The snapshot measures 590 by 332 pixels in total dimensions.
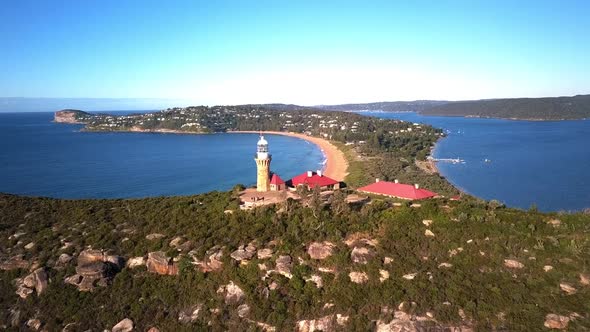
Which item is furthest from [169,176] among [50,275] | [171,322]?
[171,322]

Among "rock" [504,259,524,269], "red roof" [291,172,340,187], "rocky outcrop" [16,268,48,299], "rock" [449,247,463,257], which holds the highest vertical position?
"red roof" [291,172,340,187]

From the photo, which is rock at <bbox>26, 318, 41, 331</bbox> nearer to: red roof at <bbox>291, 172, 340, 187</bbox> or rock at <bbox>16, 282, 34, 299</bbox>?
rock at <bbox>16, 282, 34, 299</bbox>

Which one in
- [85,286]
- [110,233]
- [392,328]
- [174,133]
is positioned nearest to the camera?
[392,328]

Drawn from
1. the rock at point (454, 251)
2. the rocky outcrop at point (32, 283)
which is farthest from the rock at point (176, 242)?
the rock at point (454, 251)

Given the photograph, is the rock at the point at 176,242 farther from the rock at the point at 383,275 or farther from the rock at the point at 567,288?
the rock at the point at 567,288

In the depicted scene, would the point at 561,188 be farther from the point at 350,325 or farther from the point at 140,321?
the point at 140,321

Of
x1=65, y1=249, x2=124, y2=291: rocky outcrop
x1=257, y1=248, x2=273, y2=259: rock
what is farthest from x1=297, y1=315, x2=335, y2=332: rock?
x1=65, y1=249, x2=124, y2=291: rocky outcrop

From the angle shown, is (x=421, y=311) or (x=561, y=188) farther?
(x=561, y=188)

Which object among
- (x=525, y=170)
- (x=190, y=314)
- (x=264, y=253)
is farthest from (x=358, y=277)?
(x=525, y=170)
